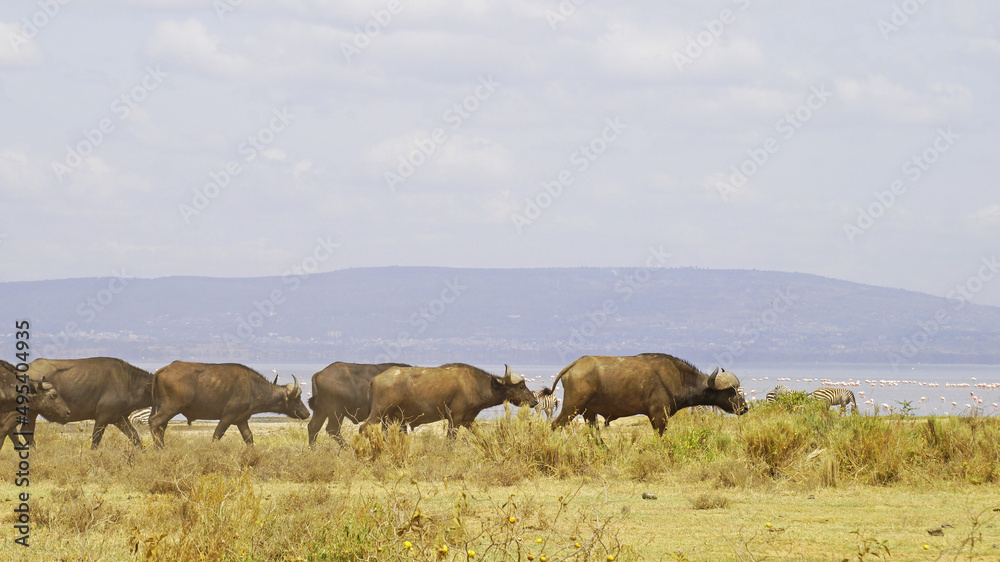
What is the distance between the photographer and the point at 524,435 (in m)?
16.1

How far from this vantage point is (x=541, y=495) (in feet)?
45.4

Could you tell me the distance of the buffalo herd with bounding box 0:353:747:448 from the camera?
62.1 ft

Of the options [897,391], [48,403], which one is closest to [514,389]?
[48,403]

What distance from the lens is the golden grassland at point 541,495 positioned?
8953 millimetres

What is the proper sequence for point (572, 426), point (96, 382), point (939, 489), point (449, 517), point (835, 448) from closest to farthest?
1. point (449, 517)
2. point (939, 489)
3. point (835, 448)
4. point (572, 426)
5. point (96, 382)

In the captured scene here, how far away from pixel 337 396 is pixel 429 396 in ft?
10.2

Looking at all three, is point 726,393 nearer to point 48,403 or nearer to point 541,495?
point 541,495

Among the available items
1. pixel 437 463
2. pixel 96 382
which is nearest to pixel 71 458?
pixel 96 382

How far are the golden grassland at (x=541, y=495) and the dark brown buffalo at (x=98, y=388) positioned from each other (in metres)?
0.64

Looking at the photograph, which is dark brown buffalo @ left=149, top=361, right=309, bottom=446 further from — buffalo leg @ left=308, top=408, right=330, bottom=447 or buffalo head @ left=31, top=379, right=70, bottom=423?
buffalo head @ left=31, top=379, right=70, bottom=423

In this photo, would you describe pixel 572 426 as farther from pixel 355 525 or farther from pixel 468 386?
pixel 355 525

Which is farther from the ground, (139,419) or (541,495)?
(139,419)

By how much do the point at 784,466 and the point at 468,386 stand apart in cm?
652

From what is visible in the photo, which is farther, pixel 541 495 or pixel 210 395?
pixel 210 395
